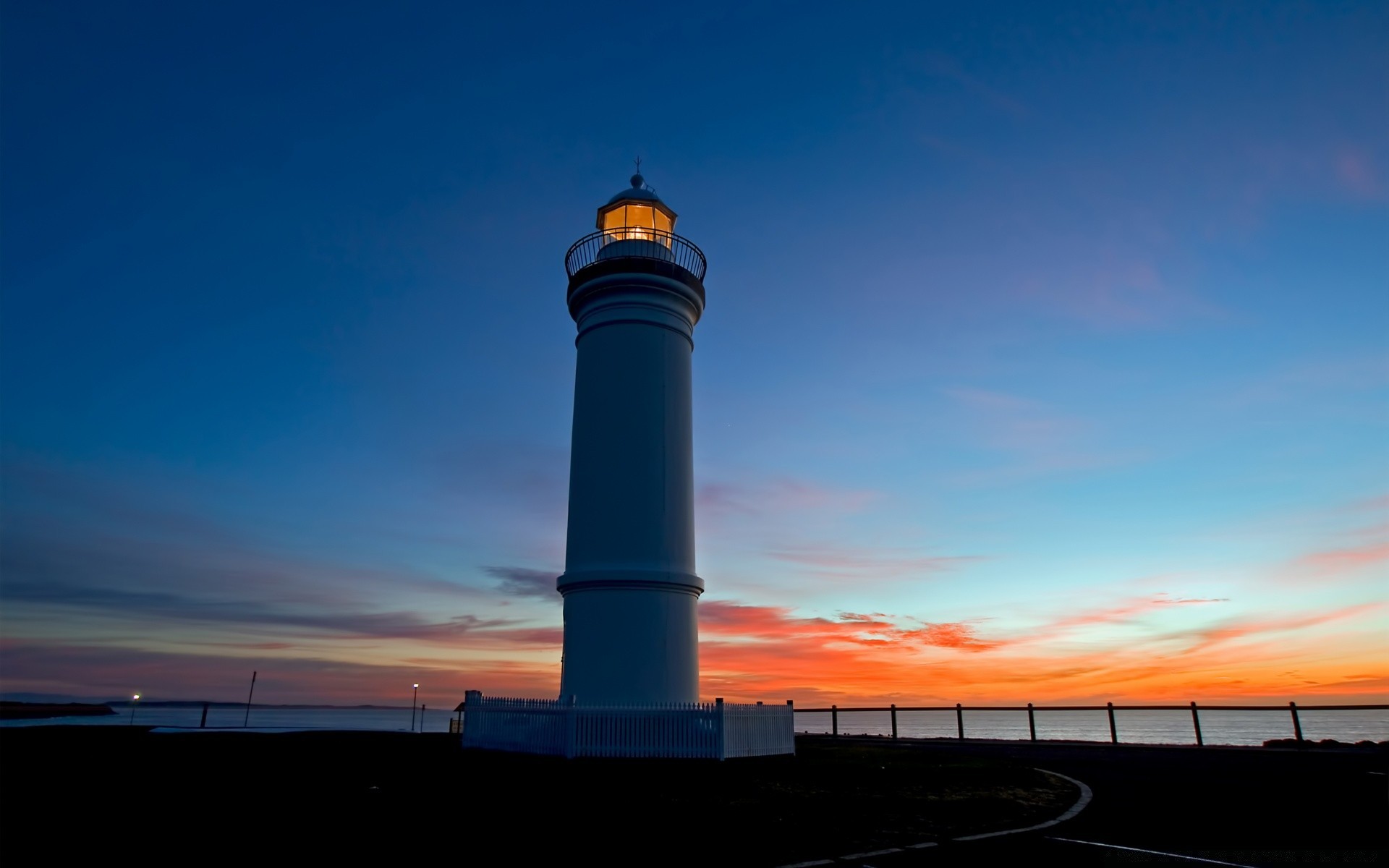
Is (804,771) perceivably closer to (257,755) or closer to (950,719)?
(257,755)

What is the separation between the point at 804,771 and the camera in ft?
45.9

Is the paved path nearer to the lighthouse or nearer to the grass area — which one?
the grass area

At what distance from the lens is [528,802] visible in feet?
32.7

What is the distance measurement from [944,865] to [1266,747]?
18842mm

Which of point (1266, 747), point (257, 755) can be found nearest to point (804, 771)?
point (257, 755)

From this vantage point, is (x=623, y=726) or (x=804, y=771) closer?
(x=804, y=771)

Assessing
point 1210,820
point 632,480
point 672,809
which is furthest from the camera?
point 632,480

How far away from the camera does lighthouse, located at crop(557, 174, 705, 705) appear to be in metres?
17.2

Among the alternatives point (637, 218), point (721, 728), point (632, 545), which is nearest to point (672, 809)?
point (721, 728)

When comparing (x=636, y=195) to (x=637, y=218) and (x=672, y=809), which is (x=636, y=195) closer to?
(x=637, y=218)

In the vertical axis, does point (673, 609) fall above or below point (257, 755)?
above

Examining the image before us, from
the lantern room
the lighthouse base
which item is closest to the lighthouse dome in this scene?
the lantern room

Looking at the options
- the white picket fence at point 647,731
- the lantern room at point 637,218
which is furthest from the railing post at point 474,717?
the lantern room at point 637,218

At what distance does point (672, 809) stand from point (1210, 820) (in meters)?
6.21
